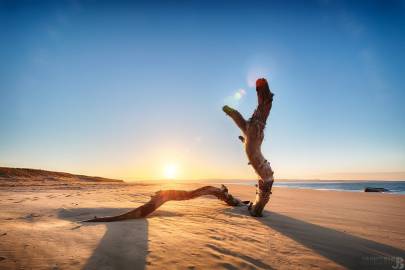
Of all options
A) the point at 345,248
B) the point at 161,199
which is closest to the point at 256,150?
the point at 161,199

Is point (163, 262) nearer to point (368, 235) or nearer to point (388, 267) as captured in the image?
point (388, 267)

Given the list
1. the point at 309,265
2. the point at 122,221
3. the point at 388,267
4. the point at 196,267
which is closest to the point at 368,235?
the point at 388,267

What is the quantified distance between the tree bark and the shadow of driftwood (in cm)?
134

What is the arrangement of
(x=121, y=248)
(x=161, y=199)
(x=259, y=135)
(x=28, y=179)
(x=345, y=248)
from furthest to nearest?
(x=28, y=179)
(x=161, y=199)
(x=259, y=135)
(x=345, y=248)
(x=121, y=248)

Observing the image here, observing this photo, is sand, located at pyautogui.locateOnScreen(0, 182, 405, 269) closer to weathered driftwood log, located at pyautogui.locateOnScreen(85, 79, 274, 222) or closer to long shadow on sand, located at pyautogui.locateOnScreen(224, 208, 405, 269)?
long shadow on sand, located at pyautogui.locateOnScreen(224, 208, 405, 269)

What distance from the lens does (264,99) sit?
6312 mm

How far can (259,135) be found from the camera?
21.4 ft

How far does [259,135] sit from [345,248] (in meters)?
3.16

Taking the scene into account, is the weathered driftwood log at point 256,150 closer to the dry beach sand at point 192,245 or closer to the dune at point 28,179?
the dry beach sand at point 192,245

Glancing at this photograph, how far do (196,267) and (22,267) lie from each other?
2.06 meters

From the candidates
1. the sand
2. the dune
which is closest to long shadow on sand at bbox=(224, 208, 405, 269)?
the sand

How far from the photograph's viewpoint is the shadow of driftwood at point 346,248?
3.59m

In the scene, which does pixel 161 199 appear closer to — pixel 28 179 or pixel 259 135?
pixel 259 135

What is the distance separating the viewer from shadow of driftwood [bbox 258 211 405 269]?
11.8ft
